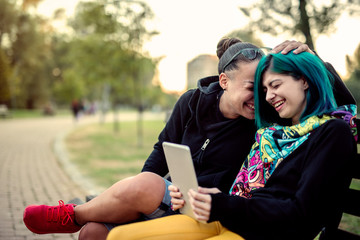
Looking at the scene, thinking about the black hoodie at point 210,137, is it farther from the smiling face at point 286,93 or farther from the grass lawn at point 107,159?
the grass lawn at point 107,159

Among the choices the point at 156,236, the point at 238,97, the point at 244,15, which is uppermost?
the point at 244,15

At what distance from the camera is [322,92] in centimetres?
174

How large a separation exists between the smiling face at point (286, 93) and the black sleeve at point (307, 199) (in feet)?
0.90

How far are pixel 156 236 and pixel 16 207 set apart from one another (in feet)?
12.5

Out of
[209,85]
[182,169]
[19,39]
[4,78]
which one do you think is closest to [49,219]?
[182,169]

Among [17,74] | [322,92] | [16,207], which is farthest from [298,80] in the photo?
[17,74]

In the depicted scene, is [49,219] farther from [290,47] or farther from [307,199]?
[290,47]

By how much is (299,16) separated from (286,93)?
15.8 feet

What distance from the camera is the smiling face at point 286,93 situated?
1.83 meters

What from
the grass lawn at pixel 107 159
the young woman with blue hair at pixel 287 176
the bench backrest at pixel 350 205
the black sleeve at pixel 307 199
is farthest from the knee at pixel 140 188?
the grass lawn at pixel 107 159

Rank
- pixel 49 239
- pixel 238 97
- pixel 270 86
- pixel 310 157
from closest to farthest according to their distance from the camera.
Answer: pixel 310 157, pixel 270 86, pixel 238 97, pixel 49 239

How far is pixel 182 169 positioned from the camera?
5.82 ft

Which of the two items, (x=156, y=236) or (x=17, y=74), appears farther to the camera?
(x=17, y=74)

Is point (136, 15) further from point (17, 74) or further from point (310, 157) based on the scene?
point (17, 74)
